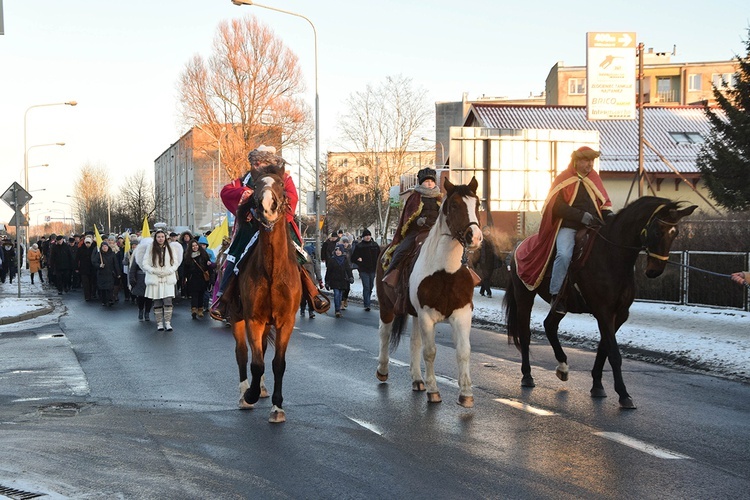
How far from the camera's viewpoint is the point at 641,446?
23.0 feet

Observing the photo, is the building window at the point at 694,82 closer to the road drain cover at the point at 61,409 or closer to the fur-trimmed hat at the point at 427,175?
the fur-trimmed hat at the point at 427,175

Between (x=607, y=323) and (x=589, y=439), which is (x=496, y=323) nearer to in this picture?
(x=607, y=323)

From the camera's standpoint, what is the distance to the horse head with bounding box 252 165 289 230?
25.6 ft

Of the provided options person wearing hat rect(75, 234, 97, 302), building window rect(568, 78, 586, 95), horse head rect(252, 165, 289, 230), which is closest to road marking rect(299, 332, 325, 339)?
horse head rect(252, 165, 289, 230)

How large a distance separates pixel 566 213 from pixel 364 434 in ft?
12.2

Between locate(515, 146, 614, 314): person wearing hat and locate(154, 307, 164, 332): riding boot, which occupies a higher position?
locate(515, 146, 614, 314): person wearing hat

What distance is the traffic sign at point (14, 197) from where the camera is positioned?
28141mm

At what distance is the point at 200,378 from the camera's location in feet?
36.7

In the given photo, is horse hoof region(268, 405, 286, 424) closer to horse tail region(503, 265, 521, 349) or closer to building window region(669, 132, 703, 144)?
horse tail region(503, 265, 521, 349)

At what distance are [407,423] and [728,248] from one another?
13492 mm

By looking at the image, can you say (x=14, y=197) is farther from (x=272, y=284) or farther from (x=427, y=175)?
(x=272, y=284)

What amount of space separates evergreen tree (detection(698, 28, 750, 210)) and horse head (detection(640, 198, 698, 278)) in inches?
587

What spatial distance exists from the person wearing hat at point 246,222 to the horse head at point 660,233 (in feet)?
10.6

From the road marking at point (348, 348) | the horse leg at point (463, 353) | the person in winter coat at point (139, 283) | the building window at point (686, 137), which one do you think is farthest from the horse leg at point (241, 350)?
the building window at point (686, 137)
